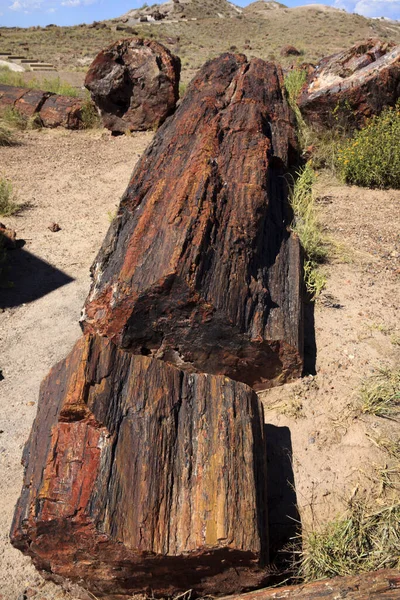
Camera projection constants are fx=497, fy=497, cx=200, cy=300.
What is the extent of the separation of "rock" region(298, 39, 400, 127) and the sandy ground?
56.6 inches

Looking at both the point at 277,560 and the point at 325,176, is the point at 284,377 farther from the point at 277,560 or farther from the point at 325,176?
the point at 325,176

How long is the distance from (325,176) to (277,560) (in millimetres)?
5534

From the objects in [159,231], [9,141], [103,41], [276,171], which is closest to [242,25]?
[103,41]

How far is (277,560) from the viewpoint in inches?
102

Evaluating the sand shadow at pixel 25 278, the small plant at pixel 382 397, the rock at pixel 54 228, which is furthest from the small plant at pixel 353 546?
the rock at pixel 54 228

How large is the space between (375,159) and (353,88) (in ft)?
4.78

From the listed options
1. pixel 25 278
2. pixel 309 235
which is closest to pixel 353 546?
pixel 309 235

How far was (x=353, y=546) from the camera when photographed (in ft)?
8.21

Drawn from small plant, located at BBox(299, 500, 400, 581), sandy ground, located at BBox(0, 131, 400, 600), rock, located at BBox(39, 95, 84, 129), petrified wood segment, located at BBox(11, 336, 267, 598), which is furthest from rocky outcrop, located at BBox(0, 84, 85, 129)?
small plant, located at BBox(299, 500, 400, 581)

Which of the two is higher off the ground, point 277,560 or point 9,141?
point 9,141

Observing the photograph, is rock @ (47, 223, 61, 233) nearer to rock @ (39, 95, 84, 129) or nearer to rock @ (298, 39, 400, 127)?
rock @ (298, 39, 400, 127)

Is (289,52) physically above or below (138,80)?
above

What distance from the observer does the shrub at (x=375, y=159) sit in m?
6.38

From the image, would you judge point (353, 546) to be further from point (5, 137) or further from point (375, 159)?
point (5, 137)
